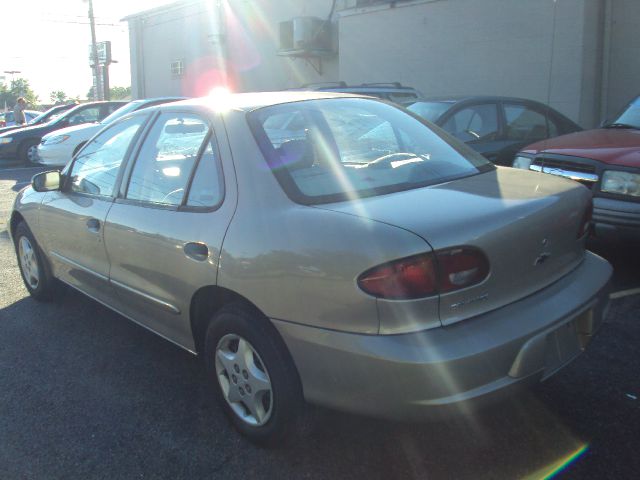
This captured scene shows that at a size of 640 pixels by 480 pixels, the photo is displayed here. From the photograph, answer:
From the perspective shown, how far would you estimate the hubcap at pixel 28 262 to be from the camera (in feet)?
15.4

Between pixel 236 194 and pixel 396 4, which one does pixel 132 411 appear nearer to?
pixel 236 194

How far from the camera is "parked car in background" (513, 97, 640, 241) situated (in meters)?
4.38

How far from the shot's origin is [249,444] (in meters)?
2.80

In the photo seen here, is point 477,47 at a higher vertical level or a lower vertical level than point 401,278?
higher

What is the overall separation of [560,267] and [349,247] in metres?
1.08

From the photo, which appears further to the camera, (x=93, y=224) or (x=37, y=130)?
(x=37, y=130)

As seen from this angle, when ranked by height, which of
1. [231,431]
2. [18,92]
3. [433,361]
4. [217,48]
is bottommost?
[231,431]

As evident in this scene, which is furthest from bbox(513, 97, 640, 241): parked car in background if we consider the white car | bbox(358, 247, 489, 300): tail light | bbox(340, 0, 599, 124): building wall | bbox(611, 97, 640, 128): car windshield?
the white car

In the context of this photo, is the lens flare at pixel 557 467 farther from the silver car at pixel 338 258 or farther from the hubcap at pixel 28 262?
the hubcap at pixel 28 262

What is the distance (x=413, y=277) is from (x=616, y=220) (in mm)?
2892

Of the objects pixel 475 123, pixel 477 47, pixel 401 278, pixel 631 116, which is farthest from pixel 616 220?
pixel 477 47

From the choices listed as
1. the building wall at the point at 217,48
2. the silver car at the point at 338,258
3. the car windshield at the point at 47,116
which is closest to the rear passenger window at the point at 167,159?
the silver car at the point at 338,258

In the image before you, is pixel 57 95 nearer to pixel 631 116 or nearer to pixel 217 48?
pixel 217 48

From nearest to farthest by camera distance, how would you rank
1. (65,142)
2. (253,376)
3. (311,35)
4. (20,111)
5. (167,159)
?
(253,376)
(167,159)
(65,142)
(311,35)
(20,111)
